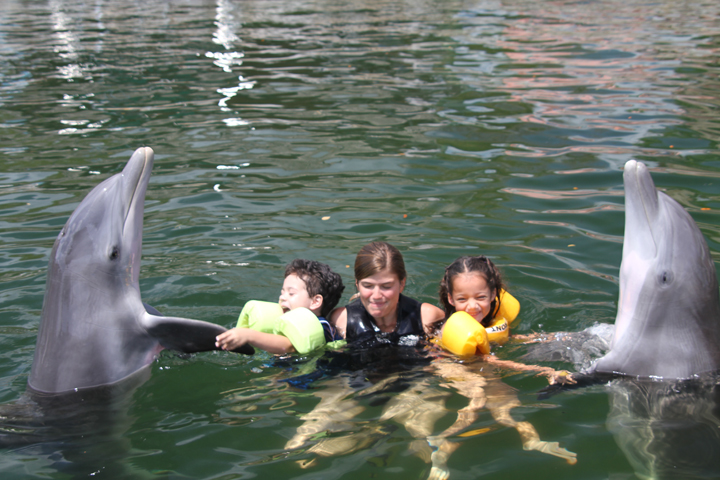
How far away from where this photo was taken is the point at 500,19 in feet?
70.7

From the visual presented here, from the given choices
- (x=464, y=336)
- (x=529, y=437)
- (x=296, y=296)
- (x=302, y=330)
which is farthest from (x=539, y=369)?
A: (x=296, y=296)

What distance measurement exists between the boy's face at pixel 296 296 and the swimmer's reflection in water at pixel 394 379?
25 centimetres

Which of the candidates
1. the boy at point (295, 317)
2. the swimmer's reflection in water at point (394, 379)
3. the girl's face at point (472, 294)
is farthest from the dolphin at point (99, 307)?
the girl's face at point (472, 294)

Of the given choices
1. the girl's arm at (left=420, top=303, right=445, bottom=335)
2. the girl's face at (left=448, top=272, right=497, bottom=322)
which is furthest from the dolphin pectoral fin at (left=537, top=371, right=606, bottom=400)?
the girl's arm at (left=420, top=303, right=445, bottom=335)

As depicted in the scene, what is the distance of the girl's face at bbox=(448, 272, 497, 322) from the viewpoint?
185 inches

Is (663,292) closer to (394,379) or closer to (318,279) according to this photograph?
(394,379)

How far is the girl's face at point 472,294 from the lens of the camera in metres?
4.70

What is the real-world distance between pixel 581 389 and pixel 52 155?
308 inches

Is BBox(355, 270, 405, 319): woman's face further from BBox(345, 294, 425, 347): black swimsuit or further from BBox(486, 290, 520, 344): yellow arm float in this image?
BBox(486, 290, 520, 344): yellow arm float

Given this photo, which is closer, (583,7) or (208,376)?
(208,376)

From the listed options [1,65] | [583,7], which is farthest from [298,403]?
[583,7]

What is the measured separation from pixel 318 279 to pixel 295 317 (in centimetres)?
56

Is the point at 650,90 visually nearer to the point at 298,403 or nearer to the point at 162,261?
the point at 162,261

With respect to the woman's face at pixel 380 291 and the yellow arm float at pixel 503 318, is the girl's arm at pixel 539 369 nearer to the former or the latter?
the yellow arm float at pixel 503 318
